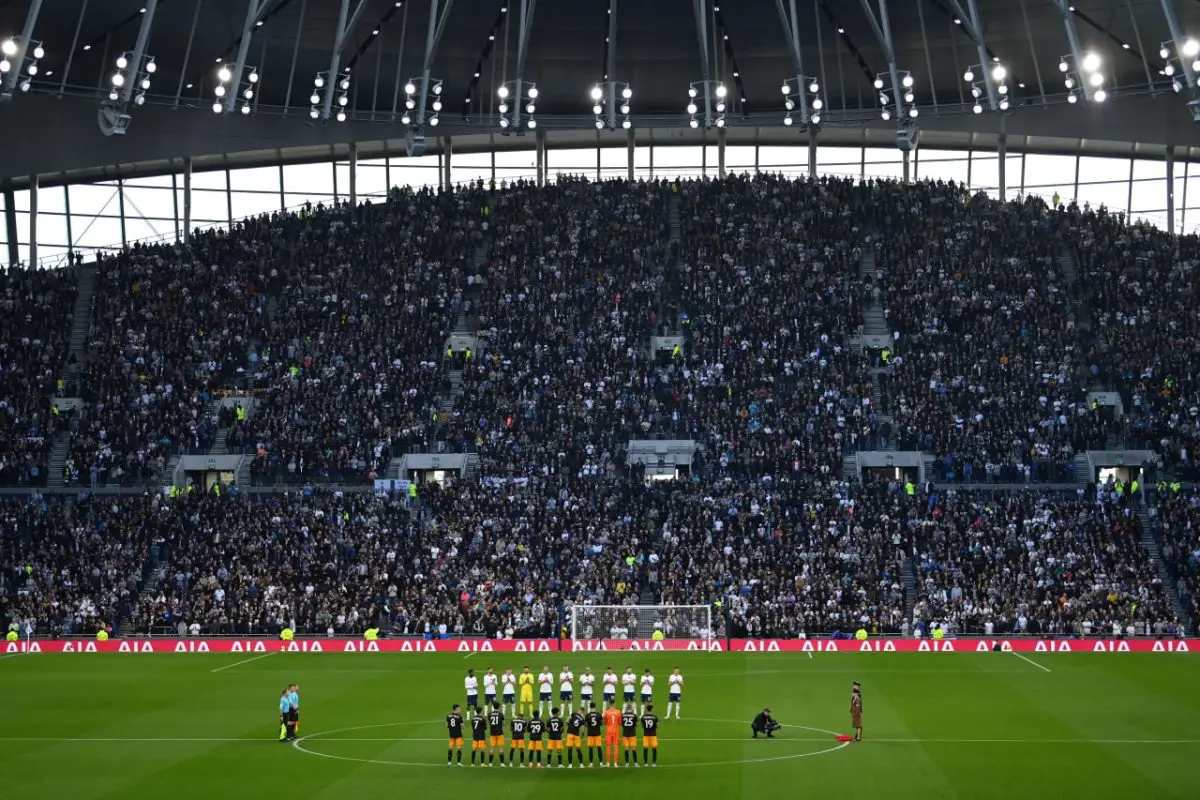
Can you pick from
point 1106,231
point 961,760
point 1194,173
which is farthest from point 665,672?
point 1194,173

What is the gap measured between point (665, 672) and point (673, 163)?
41188mm

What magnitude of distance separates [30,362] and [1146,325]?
5015 centimetres

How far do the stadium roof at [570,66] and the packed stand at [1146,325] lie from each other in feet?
20.4

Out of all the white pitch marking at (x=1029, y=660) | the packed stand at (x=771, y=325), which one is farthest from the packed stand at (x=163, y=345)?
the white pitch marking at (x=1029, y=660)

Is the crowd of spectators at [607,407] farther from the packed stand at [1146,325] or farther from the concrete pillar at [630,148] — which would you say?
the concrete pillar at [630,148]

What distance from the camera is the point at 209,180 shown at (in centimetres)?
7712

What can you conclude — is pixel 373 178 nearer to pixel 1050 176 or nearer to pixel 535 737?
pixel 1050 176

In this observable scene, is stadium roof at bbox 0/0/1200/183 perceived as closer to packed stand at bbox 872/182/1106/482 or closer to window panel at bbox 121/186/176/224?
window panel at bbox 121/186/176/224

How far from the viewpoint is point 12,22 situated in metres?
62.2

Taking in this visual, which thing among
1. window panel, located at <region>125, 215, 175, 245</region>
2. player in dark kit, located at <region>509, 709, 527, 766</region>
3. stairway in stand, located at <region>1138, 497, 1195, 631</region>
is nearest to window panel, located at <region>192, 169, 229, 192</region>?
window panel, located at <region>125, 215, 175, 245</region>

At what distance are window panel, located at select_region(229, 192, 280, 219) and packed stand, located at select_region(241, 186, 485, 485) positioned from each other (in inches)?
172

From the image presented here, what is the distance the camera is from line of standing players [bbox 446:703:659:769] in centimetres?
2850

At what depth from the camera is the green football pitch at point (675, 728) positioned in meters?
26.8

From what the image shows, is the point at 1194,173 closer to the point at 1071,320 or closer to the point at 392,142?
the point at 1071,320
